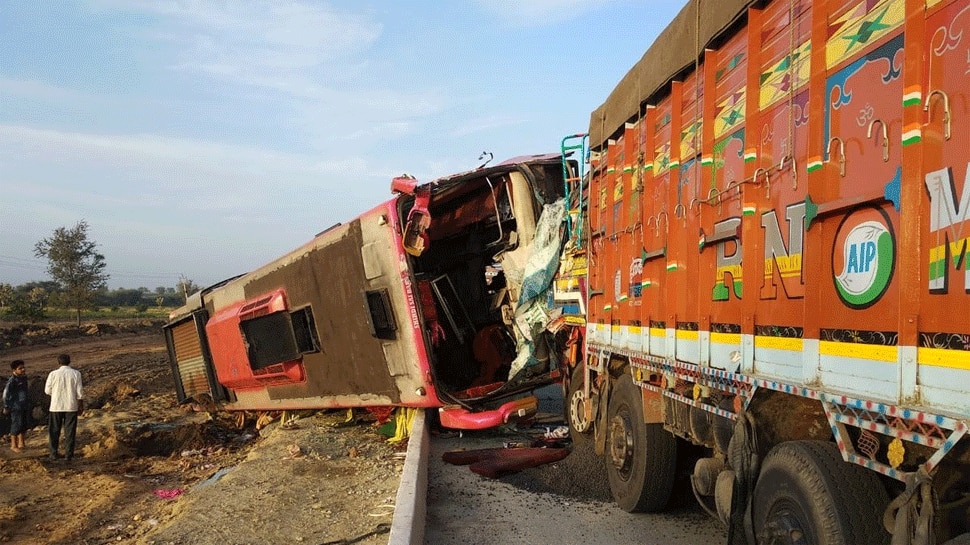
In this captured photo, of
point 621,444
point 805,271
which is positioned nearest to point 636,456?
point 621,444

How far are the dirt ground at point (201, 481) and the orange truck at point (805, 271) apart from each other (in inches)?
99.9

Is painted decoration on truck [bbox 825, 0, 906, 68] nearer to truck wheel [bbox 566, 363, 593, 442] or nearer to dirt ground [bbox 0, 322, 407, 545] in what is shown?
dirt ground [bbox 0, 322, 407, 545]

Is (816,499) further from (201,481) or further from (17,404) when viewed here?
(17,404)

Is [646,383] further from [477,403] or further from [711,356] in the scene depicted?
[477,403]

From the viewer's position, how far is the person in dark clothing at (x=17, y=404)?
1063 centimetres

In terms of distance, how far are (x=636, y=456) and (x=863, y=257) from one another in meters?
3.03

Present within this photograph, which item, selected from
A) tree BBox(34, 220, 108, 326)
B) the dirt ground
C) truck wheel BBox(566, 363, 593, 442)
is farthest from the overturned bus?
tree BBox(34, 220, 108, 326)

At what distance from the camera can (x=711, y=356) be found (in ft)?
12.7

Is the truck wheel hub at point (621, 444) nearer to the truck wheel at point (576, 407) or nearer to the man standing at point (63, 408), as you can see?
the truck wheel at point (576, 407)

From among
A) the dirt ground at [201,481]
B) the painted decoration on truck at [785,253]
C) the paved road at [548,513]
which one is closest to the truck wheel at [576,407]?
the paved road at [548,513]

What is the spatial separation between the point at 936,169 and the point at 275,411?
1059 centimetres

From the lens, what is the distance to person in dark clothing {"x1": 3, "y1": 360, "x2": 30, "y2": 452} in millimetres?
10633

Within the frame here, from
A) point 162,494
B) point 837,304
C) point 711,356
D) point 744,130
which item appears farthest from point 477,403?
point 837,304

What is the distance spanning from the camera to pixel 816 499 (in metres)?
2.78
